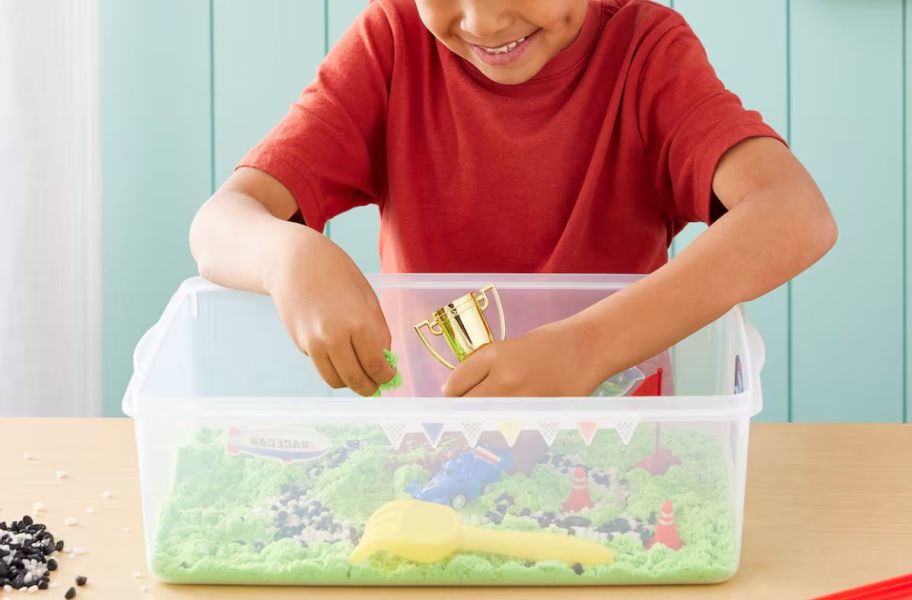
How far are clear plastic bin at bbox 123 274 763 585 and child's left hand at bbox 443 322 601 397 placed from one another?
0.06m

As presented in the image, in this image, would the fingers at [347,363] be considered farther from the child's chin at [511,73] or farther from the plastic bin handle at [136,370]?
the child's chin at [511,73]

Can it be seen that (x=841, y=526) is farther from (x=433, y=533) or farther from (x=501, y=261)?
(x=501, y=261)

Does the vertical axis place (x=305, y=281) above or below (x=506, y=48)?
below

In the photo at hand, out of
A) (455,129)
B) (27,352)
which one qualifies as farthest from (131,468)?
(27,352)

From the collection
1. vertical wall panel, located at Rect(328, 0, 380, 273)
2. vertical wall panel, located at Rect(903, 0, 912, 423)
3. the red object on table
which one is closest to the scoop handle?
the red object on table

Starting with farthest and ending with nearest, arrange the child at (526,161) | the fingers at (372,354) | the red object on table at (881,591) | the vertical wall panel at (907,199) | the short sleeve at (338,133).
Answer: the vertical wall panel at (907,199), the short sleeve at (338,133), the child at (526,161), the fingers at (372,354), the red object on table at (881,591)

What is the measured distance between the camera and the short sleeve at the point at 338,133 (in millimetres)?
885

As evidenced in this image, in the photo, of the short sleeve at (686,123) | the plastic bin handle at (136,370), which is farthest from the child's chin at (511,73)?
the plastic bin handle at (136,370)

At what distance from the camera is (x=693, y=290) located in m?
0.69

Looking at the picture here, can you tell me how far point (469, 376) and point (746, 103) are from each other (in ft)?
3.53

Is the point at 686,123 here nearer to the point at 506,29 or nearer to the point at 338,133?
the point at 506,29

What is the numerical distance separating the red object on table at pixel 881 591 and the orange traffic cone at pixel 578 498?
0.11 meters

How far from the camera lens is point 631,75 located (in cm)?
91

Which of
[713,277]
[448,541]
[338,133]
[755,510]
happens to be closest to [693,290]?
[713,277]
